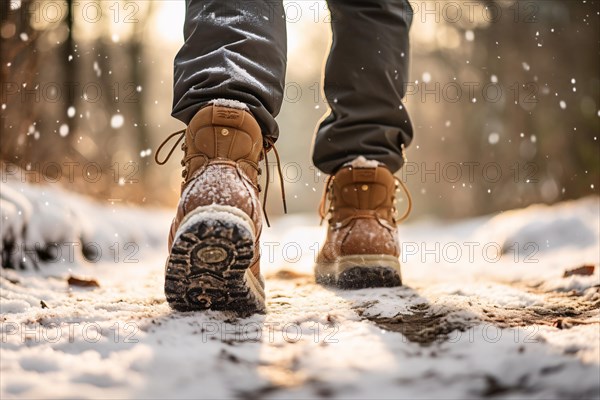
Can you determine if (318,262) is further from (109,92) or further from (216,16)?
(109,92)

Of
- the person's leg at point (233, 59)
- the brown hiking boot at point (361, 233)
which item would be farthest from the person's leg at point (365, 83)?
the person's leg at point (233, 59)

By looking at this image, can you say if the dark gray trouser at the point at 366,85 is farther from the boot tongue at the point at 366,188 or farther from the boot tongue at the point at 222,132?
the boot tongue at the point at 222,132

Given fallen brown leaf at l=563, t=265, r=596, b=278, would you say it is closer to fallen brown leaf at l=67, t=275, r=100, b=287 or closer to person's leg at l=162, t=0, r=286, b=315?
person's leg at l=162, t=0, r=286, b=315

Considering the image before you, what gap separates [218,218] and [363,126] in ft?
2.97

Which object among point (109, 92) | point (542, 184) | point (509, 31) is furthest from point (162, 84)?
point (542, 184)

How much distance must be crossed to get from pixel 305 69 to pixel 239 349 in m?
19.7

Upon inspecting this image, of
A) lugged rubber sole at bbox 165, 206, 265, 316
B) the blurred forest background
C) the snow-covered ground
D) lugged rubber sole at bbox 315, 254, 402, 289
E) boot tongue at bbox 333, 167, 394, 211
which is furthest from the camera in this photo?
the blurred forest background

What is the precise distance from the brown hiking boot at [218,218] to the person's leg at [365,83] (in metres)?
0.54

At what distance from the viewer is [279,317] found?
1.12 meters

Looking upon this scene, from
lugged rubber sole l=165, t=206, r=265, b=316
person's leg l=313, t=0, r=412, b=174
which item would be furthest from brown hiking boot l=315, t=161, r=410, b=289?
lugged rubber sole l=165, t=206, r=265, b=316

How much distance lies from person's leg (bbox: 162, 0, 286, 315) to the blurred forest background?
235 centimetres

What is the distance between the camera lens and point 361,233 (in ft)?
5.31

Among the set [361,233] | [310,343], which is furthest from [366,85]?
[310,343]

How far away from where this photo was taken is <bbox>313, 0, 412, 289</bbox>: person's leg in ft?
5.51
